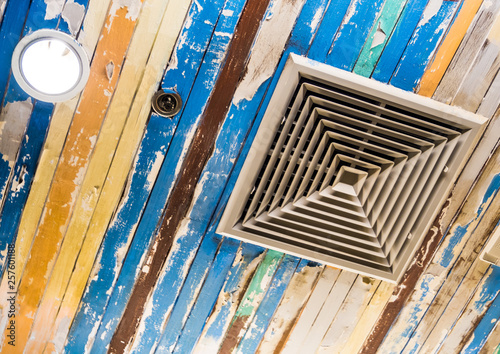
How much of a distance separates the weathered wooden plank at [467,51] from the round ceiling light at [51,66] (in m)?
1.45

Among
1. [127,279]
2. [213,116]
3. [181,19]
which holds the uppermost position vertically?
[181,19]

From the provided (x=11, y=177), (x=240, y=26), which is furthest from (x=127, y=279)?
(x=240, y=26)

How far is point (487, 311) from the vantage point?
162cm

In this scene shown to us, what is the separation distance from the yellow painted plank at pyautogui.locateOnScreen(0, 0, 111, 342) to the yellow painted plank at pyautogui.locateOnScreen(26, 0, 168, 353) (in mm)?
135

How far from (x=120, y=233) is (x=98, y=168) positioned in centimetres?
31

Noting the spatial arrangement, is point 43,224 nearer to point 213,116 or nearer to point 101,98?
point 101,98

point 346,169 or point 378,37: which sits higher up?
point 378,37

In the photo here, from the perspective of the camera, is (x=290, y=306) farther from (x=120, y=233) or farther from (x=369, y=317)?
(x=120, y=233)

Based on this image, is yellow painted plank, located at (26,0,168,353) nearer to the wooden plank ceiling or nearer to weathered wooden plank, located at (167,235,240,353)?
the wooden plank ceiling

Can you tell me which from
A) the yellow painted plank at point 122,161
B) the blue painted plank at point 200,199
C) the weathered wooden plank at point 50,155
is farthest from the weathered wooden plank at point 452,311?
the weathered wooden plank at point 50,155

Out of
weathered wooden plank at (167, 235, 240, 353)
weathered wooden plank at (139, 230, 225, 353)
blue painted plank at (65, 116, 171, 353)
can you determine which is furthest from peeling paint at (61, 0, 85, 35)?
weathered wooden plank at (167, 235, 240, 353)

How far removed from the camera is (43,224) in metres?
1.44

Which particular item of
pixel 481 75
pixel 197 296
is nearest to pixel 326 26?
pixel 481 75

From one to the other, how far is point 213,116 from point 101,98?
46cm
